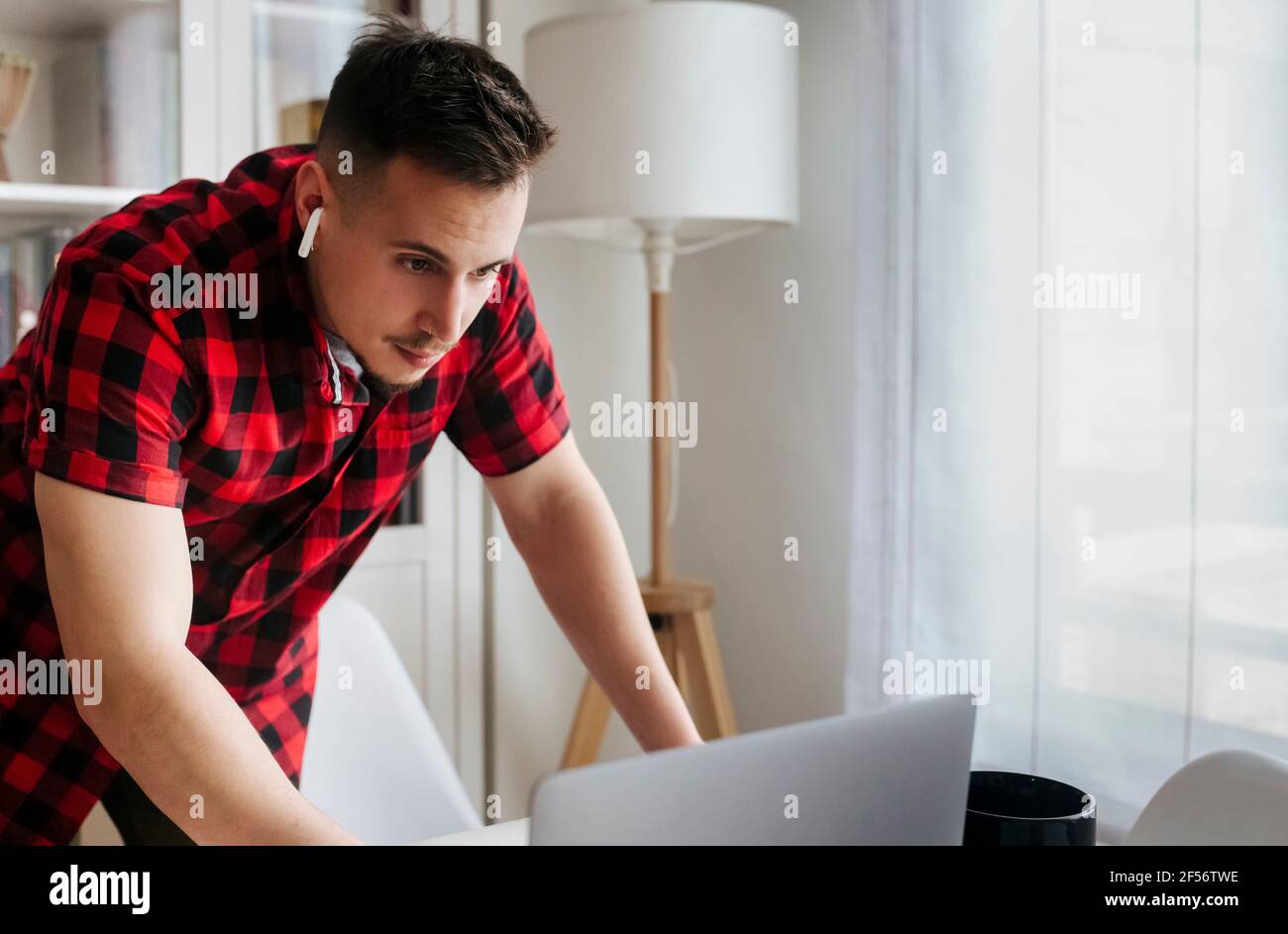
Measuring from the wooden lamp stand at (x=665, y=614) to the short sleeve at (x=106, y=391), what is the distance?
4.07 feet

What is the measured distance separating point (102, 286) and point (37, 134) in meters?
1.24

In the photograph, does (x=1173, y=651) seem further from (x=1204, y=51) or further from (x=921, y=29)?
(x=921, y=29)

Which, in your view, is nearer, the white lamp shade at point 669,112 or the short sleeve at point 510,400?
the short sleeve at point 510,400

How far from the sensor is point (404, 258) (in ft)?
3.44

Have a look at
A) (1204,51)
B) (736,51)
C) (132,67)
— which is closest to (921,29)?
(736,51)

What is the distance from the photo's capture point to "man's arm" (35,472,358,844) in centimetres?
84

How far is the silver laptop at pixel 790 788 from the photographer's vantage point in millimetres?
593

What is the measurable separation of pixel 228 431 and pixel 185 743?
33 cm

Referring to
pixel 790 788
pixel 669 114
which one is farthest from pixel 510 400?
pixel 669 114
